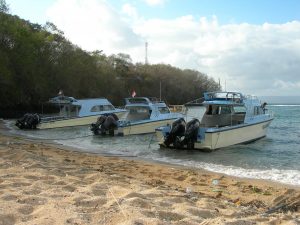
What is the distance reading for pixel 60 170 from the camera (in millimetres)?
10297

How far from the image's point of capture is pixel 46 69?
56250 millimetres

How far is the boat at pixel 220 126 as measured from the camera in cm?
2022

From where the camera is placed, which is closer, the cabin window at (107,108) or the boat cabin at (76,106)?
the boat cabin at (76,106)

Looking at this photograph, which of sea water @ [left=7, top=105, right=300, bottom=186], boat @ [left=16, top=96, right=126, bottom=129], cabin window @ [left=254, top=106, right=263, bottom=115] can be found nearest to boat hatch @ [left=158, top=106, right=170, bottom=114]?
sea water @ [left=7, top=105, right=300, bottom=186]

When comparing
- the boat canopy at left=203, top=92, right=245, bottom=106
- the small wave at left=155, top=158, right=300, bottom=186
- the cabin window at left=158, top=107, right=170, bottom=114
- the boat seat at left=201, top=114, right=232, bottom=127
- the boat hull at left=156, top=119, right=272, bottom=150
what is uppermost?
the boat canopy at left=203, top=92, right=245, bottom=106

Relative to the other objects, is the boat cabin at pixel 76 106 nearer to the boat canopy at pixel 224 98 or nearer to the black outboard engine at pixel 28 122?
the black outboard engine at pixel 28 122

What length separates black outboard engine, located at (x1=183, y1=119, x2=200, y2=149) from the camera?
2012cm

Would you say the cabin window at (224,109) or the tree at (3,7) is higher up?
the tree at (3,7)

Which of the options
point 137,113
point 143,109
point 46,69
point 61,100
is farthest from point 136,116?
point 46,69

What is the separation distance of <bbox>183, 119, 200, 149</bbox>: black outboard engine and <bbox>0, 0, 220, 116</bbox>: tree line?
92.4 ft

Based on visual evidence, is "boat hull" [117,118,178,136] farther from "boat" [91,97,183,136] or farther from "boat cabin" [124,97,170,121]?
"boat cabin" [124,97,170,121]

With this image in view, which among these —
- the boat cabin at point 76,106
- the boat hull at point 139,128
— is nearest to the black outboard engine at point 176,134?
the boat hull at point 139,128

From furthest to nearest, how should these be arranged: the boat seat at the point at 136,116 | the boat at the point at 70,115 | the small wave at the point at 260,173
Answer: the boat at the point at 70,115 → the boat seat at the point at 136,116 → the small wave at the point at 260,173

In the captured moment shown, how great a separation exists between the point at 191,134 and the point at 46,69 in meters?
40.2
